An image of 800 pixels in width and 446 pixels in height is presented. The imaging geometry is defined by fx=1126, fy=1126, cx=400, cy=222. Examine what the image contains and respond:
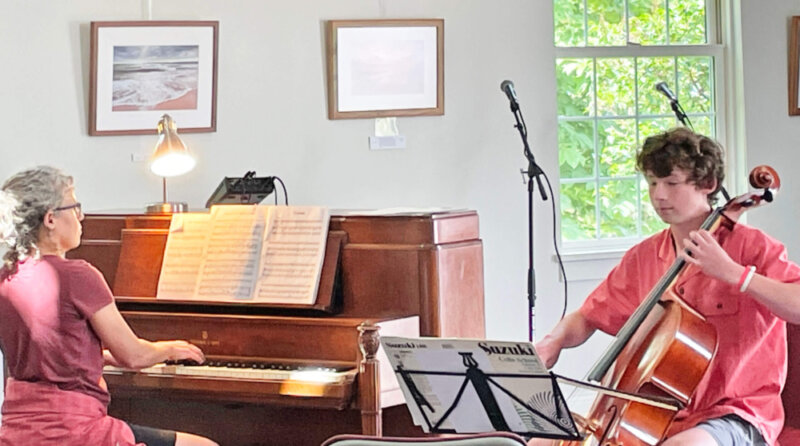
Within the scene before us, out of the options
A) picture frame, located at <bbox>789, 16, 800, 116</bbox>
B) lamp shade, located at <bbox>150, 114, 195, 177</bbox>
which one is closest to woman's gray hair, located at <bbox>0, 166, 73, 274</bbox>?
lamp shade, located at <bbox>150, 114, 195, 177</bbox>

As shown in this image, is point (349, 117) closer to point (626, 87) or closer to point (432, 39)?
point (432, 39)

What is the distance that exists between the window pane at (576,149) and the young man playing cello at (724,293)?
2.62 metres

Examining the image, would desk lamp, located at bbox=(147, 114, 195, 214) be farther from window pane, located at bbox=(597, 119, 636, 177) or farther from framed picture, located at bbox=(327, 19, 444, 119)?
window pane, located at bbox=(597, 119, 636, 177)

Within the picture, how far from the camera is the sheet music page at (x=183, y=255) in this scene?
141 inches

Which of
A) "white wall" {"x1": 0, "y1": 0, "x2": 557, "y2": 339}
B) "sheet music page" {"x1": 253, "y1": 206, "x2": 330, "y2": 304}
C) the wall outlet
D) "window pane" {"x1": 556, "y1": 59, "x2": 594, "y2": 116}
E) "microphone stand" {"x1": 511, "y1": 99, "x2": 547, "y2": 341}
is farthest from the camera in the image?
"window pane" {"x1": 556, "y1": 59, "x2": 594, "y2": 116}

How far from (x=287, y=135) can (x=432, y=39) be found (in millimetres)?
788

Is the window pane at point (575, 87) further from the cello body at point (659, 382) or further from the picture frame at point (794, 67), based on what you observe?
the cello body at point (659, 382)

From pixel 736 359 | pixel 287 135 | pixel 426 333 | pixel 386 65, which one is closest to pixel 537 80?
pixel 386 65

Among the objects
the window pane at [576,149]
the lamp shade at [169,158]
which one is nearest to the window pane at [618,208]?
the window pane at [576,149]

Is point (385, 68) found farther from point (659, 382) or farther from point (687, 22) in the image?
point (659, 382)

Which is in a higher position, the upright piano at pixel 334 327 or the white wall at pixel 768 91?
the white wall at pixel 768 91

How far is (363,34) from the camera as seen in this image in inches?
190

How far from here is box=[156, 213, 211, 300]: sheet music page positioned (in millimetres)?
3578

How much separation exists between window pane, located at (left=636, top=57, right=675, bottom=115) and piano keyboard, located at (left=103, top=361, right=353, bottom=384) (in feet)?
9.26
